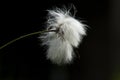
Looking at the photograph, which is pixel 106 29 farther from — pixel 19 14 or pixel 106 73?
pixel 19 14

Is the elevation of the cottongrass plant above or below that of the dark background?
below

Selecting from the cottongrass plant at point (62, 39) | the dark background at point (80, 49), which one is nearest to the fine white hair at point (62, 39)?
the cottongrass plant at point (62, 39)

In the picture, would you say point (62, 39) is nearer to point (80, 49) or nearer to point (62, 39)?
point (62, 39)

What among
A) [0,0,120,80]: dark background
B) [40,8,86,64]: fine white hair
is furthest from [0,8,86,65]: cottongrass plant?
[0,0,120,80]: dark background

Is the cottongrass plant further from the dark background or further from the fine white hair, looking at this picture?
→ the dark background

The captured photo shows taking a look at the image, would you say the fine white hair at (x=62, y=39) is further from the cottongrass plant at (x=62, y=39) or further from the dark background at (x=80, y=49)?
the dark background at (x=80, y=49)

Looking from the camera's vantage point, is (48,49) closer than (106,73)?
Yes

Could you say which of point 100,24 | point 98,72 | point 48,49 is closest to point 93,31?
point 100,24

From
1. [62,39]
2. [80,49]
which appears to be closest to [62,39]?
[62,39]

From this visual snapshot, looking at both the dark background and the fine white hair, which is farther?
the dark background
